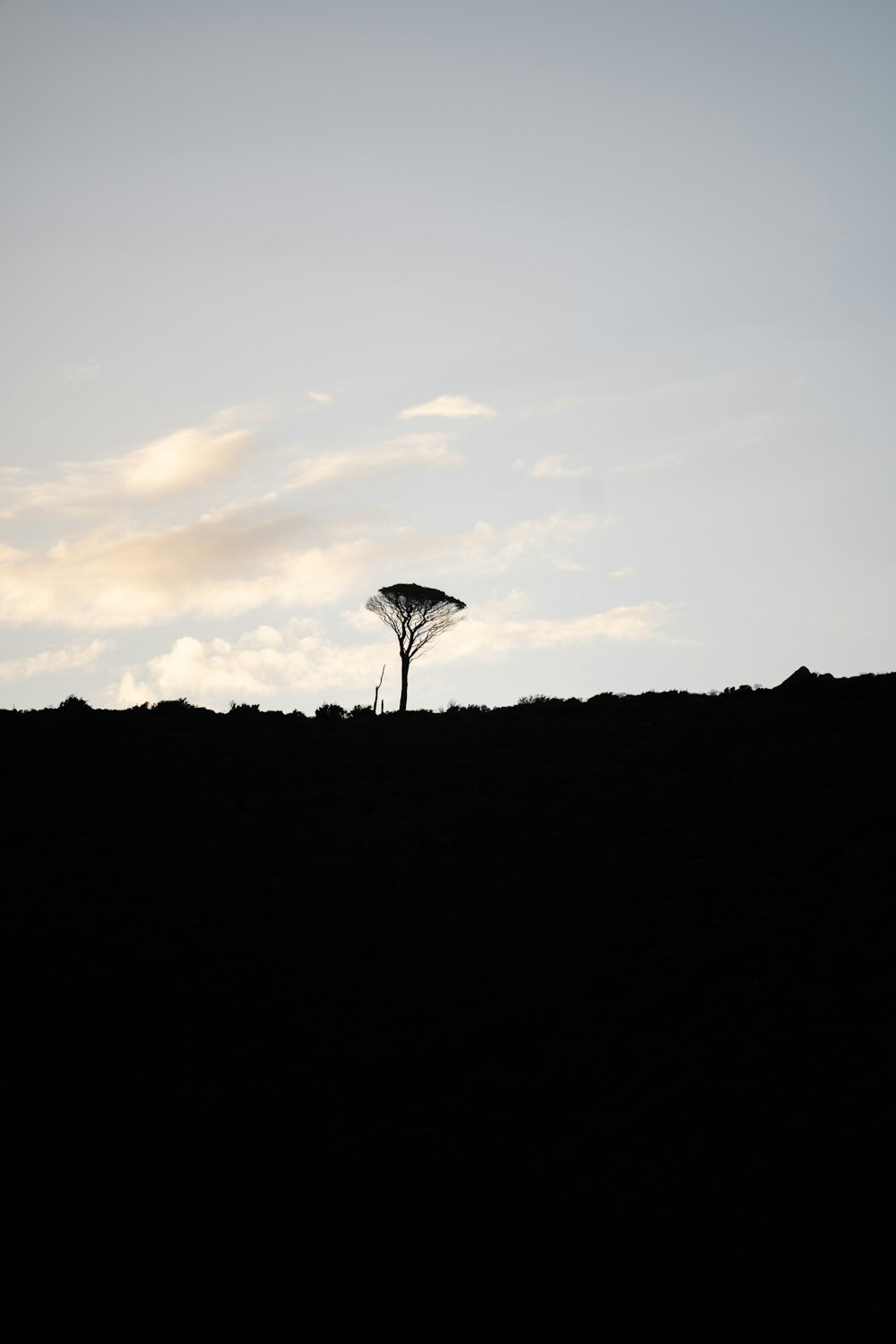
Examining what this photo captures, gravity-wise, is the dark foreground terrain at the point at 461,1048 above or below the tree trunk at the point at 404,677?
below

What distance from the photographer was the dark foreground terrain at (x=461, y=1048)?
12008mm

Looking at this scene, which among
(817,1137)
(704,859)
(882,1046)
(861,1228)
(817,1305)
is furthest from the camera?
(704,859)

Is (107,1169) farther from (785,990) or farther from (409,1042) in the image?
(785,990)

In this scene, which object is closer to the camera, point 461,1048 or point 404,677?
point 461,1048

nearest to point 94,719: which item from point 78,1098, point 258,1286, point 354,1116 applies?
point 78,1098

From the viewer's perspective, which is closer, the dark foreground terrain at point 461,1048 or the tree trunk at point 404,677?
the dark foreground terrain at point 461,1048

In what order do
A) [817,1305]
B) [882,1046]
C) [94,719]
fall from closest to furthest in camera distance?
[817,1305]
[882,1046]
[94,719]

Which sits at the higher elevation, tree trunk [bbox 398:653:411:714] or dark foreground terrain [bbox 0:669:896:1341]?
tree trunk [bbox 398:653:411:714]

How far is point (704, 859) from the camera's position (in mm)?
22422

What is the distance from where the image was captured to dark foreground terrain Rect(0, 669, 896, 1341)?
12.0 meters

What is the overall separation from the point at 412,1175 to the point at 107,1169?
14.7 feet

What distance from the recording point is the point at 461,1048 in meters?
17.2

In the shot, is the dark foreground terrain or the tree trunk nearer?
the dark foreground terrain

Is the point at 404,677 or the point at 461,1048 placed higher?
the point at 404,677
